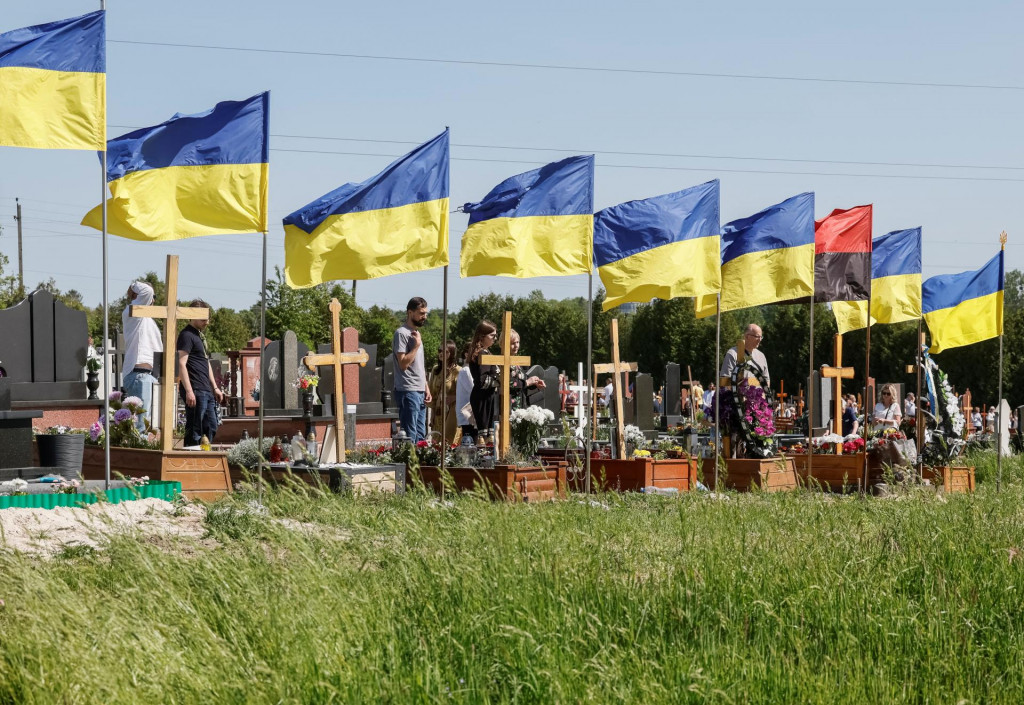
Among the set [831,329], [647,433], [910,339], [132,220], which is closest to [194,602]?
[132,220]

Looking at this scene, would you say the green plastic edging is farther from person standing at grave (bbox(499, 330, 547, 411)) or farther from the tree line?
the tree line

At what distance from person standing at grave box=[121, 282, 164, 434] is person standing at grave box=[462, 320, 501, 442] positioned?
3.34m

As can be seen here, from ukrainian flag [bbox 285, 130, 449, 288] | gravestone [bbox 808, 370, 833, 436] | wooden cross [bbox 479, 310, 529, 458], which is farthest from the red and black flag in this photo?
gravestone [bbox 808, 370, 833, 436]

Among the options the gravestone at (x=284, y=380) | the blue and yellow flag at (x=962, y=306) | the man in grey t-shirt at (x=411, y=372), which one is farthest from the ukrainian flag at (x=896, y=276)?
the gravestone at (x=284, y=380)

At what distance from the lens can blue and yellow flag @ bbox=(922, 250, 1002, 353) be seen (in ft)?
43.0

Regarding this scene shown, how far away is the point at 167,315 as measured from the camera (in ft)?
33.3

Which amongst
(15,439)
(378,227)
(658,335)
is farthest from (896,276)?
(658,335)

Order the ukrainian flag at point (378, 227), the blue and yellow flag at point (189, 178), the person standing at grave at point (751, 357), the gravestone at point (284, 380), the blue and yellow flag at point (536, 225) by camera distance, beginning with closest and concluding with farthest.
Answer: the blue and yellow flag at point (189, 178), the ukrainian flag at point (378, 227), the blue and yellow flag at point (536, 225), the person standing at grave at point (751, 357), the gravestone at point (284, 380)

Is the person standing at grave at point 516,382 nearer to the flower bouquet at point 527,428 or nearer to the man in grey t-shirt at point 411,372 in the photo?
the flower bouquet at point 527,428

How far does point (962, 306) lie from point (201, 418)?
8.46 m

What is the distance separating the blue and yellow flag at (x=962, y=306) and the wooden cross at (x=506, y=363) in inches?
198

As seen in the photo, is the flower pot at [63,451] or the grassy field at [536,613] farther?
the flower pot at [63,451]

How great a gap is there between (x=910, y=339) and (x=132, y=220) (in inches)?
1320

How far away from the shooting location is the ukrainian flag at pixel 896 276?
13828mm
